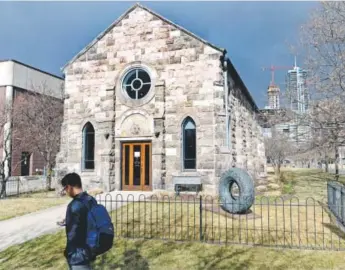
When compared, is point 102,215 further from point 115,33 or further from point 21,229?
point 115,33

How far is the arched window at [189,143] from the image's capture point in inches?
614

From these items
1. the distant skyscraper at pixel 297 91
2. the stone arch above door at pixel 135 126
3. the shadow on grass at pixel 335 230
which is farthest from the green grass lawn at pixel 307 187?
the stone arch above door at pixel 135 126

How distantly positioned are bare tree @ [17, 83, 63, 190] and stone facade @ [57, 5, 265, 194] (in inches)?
254

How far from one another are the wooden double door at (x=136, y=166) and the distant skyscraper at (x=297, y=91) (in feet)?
28.3

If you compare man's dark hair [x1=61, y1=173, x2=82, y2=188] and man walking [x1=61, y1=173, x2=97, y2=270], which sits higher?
man's dark hair [x1=61, y1=173, x2=82, y2=188]

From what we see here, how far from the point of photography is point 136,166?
16.7 meters

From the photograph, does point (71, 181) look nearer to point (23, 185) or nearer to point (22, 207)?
point (22, 207)

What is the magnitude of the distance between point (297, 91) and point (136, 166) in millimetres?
9922

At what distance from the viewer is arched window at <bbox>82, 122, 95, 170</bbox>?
17.5m

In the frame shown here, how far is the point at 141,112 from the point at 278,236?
1027cm

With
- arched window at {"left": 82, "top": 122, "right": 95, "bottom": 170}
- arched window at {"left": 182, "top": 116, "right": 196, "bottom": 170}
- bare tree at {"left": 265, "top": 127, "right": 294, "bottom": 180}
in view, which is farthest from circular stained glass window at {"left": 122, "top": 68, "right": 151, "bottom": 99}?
bare tree at {"left": 265, "top": 127, "right": 294, "bottom": 180}

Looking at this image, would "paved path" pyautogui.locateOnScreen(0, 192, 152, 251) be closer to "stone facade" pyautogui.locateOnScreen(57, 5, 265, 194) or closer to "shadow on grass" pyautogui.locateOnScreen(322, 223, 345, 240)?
"shadow on grass" pyautogui.locateOnScreen(322, 223, 345, 240)

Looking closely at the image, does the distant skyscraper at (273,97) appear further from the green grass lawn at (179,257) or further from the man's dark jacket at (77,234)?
the man's dark jacket at (77,234)

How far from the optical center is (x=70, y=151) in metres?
17.6
